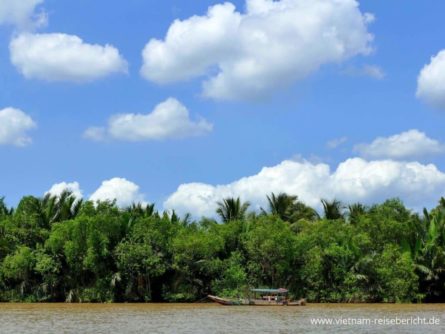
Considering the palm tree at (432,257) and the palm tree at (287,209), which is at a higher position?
the palm tree at (287,209)

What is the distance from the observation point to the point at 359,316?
90.6 ft

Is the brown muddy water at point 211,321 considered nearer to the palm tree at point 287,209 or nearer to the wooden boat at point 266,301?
the wooden boat at point 266,301

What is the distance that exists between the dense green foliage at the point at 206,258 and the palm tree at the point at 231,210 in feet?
17.4

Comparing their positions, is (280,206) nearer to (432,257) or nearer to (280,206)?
(280,206)

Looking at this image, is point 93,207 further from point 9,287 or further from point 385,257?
point 385,257

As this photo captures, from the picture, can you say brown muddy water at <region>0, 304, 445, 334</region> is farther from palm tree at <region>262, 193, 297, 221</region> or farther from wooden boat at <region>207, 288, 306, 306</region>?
palm tree at <region>262, 193, 297, 221</region>

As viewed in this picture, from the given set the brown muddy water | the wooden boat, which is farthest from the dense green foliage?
the brown muddy water

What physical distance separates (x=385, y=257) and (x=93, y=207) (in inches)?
737

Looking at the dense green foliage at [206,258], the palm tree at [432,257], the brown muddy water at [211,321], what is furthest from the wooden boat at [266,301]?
the palm tree at [432,257]

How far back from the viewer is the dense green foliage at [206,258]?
39.1 metres

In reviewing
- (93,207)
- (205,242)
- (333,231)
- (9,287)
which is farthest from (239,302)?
(9,287)

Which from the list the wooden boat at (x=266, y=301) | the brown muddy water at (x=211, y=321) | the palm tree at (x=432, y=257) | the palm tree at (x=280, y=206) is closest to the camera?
the brown muddy water at (x=211, y=321)

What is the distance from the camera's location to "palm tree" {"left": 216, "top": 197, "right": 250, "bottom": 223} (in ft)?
157

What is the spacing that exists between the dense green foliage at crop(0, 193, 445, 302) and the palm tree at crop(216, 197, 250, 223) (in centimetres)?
529
